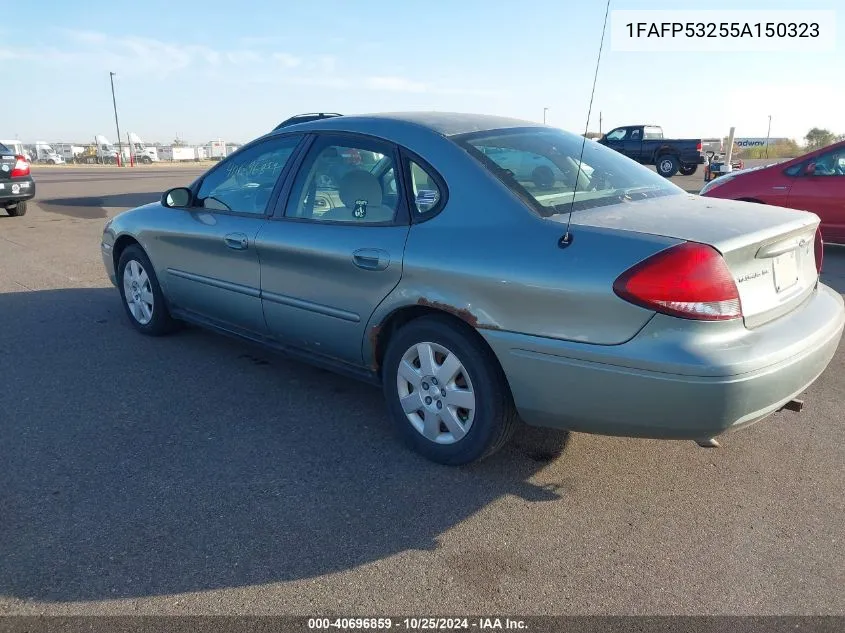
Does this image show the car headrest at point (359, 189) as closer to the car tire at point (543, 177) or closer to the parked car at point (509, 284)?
the parked car at point (509, 284)

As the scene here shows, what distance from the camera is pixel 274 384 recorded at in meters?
4.34

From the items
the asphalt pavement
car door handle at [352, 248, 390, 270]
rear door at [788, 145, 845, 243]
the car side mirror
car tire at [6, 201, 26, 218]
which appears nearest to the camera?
the asphalt pavement

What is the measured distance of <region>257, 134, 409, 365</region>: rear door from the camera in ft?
11.2

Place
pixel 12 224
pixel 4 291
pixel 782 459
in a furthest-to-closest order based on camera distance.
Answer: pixel 12 224
pixel 4 291
pixel 782 459

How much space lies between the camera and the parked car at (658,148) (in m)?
25.3

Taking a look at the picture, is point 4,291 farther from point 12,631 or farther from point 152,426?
point 12,631

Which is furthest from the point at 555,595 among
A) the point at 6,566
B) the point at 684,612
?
the point at 6,566

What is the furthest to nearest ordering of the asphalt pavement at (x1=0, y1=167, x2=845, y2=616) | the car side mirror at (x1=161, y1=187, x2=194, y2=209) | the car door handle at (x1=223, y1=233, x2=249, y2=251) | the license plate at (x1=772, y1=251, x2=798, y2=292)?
the car side mirror at (x1=161, y1=187, x2=194, y2=209) → the car door handle at (x1=223, y1=233, x2=249, y2=251) → the license plate at (x1=772, y1=251, x2=798, y2=292) → the asphalt pavement at (x1=0, y1=167, x2=845, y2=616)

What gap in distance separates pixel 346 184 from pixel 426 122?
1.73 feet

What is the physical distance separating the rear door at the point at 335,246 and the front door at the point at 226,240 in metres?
0.18

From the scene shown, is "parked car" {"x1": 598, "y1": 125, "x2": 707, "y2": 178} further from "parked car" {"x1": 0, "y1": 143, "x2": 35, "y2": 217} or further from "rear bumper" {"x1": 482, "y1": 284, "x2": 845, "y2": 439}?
"rear bumper" {"x1": 482, "y1": 284, "x2": 845, "y2": 439}

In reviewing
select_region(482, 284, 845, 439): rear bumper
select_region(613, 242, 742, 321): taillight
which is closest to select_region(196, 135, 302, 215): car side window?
select_region(482, 284, 845, 439): rear bumper

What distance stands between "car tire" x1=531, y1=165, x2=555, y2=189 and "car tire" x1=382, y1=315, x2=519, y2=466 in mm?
747

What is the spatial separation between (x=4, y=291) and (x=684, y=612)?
6803mm
